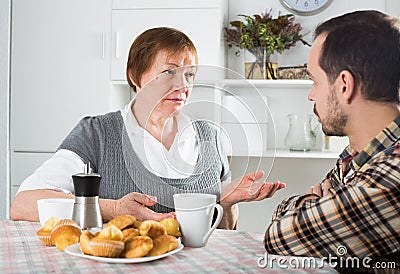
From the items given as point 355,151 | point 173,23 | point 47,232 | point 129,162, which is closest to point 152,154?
point 129,162

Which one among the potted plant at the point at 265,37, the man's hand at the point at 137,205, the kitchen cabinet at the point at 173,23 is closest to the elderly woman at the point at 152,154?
the man's hand at the point at 137,205

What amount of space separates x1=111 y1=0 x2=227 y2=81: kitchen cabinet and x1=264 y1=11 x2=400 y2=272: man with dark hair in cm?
153

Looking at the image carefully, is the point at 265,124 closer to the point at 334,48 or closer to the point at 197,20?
the point at 334,48

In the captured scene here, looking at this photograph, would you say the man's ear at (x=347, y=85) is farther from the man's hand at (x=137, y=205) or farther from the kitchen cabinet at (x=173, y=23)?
the kitchen cabinet at (x=173, y=23)

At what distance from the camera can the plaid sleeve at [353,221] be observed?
116 cm

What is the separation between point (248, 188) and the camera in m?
1.46

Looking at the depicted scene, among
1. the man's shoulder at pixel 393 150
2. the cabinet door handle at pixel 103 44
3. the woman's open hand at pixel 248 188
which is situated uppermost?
the cabinet door handle at pixel 103 44

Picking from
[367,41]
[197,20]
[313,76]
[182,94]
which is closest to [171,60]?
[182,94]

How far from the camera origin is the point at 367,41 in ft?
4.31

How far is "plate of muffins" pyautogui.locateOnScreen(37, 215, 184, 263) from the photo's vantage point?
1132 mm

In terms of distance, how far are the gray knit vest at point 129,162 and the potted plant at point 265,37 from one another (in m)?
1.17

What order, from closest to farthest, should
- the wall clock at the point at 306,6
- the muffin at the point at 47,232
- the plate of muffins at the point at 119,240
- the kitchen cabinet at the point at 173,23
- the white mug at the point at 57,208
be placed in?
the plate of muffins at the point at 119,240 < the muffin at the point at 47,232 < the white mug at the point at 57,208 < the kitchen cabinet at the point at 173,23 < the wall clock at the point at 306,6

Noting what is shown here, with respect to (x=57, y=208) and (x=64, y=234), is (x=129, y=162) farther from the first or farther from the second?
(x=64, y=234)

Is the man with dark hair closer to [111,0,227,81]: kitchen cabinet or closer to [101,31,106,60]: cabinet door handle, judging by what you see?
[111,0,227,81]: kitchen cabinet
